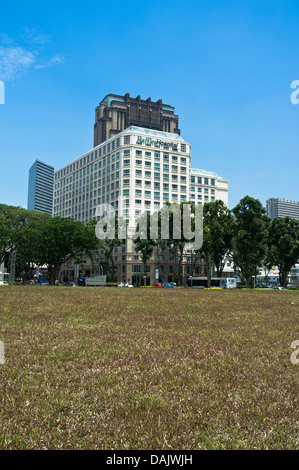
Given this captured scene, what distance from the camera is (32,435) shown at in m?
3.57

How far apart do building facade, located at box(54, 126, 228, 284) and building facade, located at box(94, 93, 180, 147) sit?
3673 centimetres

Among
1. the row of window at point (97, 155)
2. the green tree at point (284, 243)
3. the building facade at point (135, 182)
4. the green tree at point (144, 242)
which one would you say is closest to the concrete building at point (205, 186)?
the building facade at point (135, 182)

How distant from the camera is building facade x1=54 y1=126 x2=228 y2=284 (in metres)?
98.2

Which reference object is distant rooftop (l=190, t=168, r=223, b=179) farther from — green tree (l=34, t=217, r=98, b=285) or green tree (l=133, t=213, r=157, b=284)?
green tree (l=34, t=217, r=98, b=285)

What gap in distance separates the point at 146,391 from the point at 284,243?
65.9m

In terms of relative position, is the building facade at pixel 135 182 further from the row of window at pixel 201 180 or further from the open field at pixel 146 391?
the open field at pixel 146 391

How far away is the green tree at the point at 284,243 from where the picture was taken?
65562mm

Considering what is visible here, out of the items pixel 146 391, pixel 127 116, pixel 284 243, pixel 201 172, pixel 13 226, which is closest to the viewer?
pixel 146 391

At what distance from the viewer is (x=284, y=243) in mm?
65500

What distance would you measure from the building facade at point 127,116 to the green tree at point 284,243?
108 m

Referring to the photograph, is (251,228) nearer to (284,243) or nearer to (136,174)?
(284,243)

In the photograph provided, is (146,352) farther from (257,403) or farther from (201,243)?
(201,243)

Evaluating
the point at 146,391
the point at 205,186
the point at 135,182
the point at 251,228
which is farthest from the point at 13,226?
the point at 205,186

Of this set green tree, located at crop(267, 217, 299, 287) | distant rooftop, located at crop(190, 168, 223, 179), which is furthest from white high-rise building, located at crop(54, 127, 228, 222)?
green tree, located at crop(267, 217, 299, 287)
